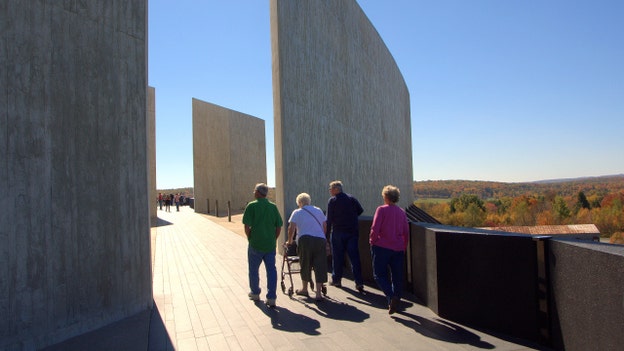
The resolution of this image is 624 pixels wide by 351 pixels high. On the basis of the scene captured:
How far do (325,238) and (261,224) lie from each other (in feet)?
3.13

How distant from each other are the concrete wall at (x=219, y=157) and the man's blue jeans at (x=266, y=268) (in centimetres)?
2178

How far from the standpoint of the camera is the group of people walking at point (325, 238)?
5082mm

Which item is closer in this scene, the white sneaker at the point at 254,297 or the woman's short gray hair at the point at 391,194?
the woman's short gray hair at the point at 391,194

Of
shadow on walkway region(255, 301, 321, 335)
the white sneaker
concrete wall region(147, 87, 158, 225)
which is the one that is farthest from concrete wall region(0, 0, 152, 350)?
concrete wall region(147, 87, 158, 225)

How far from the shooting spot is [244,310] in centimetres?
526

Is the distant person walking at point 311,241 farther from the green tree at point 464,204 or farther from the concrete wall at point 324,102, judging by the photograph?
the green tree at point 464,204

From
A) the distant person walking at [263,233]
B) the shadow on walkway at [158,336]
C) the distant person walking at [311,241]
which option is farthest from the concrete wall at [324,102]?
the shadow on walkway at [158,336]

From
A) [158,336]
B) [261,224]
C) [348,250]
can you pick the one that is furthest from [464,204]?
[158,336]

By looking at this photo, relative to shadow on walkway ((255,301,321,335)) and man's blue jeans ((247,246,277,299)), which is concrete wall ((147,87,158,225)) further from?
shadow on walkway ((255,301,321,335))

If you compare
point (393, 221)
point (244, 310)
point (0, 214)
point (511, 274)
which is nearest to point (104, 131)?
point (0, 214)

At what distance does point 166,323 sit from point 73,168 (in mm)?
1990

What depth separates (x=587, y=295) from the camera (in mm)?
3189

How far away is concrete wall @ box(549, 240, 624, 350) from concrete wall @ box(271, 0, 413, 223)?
20.6 ft

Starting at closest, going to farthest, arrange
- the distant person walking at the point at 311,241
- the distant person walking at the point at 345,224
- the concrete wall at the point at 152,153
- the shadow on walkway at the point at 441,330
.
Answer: the shadow on walkway at the point at 441,330 → the distant person walking at the point at 311,241 → the distant person walking at the point at 345,224 → the concrete wall at the point at 152,153
